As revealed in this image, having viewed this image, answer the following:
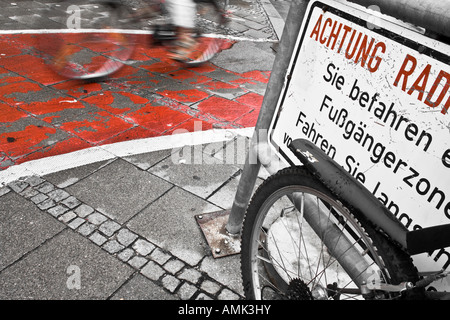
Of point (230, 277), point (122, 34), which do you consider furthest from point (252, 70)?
point (230, 277)

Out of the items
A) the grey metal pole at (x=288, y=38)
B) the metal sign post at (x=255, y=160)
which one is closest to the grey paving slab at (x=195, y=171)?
the metal sign post at (x=255, y=160)

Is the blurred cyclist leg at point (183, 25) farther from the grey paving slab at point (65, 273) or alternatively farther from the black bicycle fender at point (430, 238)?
the black bicycle fender at point (430, 238)

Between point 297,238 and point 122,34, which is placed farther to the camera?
point 122,34

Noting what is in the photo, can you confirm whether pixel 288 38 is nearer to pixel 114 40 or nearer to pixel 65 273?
pixel 65 273

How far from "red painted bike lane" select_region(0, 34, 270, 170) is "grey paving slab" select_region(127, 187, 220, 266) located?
3.70 ft

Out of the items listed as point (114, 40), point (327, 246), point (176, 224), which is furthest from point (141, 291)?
point (114, 40)

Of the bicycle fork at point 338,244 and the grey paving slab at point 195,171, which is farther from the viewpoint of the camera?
the grey paving slab at point 195,171

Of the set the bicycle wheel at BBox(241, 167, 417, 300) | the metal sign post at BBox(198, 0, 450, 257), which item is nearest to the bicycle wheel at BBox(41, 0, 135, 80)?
the metal sign post at BBox(198, 0, 450, 257)

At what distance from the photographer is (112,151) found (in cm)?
358

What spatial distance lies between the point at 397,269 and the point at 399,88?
27.1 inches

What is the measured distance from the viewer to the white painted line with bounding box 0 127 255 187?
3.20m

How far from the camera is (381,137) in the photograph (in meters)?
1.48

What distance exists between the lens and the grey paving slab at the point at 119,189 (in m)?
2.93
